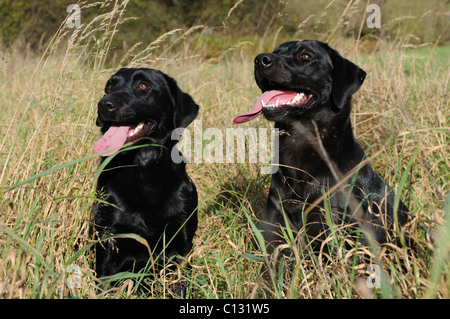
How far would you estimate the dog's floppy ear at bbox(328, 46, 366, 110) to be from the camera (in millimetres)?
2543

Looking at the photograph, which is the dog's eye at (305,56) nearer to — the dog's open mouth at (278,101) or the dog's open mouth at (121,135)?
the dog's open mouth at (278,101)

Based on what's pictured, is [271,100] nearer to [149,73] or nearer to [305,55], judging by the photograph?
[305,55]

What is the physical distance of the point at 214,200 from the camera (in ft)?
11.0

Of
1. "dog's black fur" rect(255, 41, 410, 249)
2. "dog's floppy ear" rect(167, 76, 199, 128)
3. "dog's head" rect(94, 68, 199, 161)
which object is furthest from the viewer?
"dog's floppy ear" rect(167, 76, 199, 128)

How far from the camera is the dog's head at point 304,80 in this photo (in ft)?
8.44

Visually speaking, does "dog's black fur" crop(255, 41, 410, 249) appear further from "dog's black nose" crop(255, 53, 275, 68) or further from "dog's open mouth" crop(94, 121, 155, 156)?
"dog's open mouth" crop(94, 121, 155, 156)

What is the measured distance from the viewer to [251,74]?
5781mm

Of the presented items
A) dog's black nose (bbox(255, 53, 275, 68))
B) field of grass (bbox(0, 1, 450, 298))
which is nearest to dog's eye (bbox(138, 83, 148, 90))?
field of grass (bbox(0, 1, 450, 298))

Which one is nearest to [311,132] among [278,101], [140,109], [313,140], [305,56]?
[313,140]

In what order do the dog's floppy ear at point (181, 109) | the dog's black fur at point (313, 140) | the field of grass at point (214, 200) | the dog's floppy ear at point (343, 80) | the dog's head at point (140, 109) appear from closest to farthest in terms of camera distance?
the field of grass at point (214, 200) → the dog's black fur at point (313, 140) → the dog's floppy ear at point (343, 80) → the dog's head at point (140, 109) → the dog's floppy ear at point (181, 109)


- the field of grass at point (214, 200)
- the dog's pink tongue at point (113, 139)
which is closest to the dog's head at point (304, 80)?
the field of grass at point (214, 200)

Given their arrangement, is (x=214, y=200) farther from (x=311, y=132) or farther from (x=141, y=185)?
(x=311, y=132)

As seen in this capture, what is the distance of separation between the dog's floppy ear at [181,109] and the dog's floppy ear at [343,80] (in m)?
0.92
